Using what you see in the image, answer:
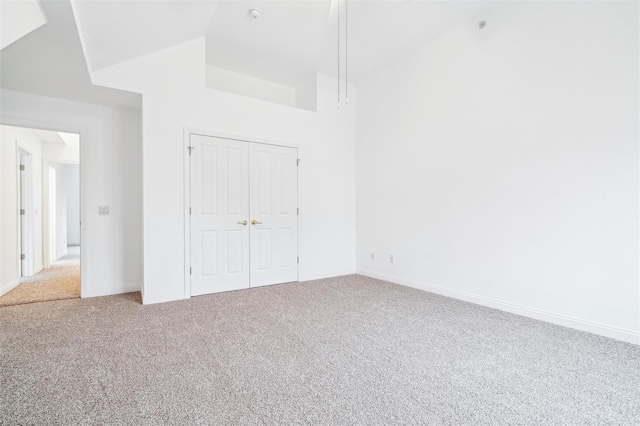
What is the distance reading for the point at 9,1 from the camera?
1705mm

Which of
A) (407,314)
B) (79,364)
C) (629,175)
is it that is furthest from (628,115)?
(79,364)

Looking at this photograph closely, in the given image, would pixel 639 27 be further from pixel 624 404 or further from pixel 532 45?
A: pixel 624 404

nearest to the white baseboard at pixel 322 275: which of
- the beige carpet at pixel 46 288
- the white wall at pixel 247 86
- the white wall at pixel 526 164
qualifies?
the white wall at pixel 526 164

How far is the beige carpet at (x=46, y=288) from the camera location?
361 centimetres

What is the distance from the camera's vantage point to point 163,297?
11.5 feet

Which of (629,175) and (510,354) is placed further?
(629,175)

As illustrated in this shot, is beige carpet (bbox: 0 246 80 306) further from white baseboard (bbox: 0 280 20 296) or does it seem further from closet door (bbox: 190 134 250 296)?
closet door (bbox: 190 134 250 296)

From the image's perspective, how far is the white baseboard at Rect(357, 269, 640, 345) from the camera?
2.48 meters

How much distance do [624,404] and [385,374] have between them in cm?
129

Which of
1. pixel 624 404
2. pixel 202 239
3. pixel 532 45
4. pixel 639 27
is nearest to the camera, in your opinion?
pixel 624 404

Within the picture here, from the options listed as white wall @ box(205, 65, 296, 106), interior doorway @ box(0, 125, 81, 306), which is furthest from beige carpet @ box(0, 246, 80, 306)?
white wall @ box(205, 65, 296, 106)

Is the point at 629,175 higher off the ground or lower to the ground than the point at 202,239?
higher

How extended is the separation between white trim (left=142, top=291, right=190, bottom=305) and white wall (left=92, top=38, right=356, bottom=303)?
0.04 feet

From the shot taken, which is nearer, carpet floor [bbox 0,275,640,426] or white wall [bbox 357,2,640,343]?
carpet floor [bbox 0,275,640,426]
